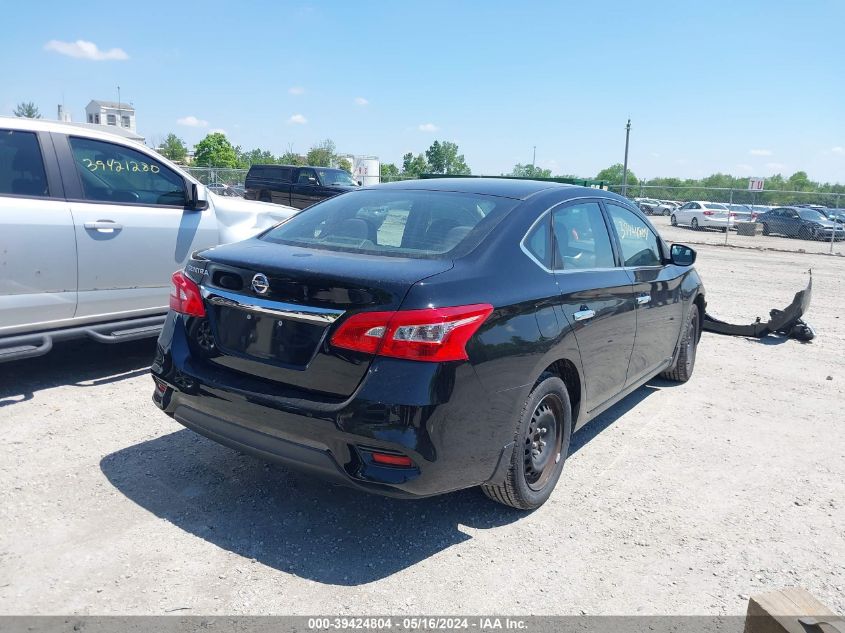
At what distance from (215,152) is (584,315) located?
296 ft

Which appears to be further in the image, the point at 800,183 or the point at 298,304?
the point at 800,183

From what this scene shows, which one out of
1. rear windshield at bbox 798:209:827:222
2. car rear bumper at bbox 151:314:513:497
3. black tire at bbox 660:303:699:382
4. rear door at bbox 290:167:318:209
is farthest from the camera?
rear windshield at bbox 798:209:827:222

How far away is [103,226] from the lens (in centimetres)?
516

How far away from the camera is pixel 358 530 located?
3.30 metres

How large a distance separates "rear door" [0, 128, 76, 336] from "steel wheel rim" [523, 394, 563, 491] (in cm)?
369

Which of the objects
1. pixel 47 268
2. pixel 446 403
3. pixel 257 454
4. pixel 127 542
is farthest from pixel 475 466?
pixel 47 268

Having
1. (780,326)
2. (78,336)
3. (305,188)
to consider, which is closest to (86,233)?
(78,336)

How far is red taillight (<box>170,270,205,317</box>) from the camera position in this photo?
11.0 feet

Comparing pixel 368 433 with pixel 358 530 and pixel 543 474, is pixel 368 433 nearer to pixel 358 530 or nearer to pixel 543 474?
pixel 358 530

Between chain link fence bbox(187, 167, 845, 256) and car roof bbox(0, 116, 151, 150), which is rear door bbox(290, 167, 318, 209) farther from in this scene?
car roof bbox(0, 116, 151, 150)

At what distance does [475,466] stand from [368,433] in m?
0.56

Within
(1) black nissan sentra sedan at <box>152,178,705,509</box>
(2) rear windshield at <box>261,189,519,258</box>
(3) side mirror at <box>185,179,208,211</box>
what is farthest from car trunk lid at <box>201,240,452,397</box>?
(3) side mirror at <box>185,179,208,211</box>

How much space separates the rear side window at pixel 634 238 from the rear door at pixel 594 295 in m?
0.21

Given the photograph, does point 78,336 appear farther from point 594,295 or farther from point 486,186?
point 594,295
